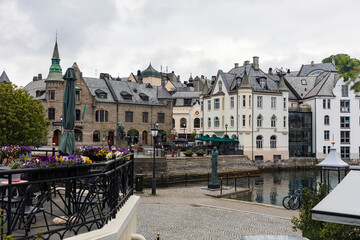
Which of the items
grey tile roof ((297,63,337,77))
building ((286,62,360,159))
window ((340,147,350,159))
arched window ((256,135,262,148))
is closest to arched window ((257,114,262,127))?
arched window ((256,135,262,148))

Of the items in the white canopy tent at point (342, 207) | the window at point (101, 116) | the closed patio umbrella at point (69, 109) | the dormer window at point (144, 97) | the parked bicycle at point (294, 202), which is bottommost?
the parked bicycle at point (294, 202)

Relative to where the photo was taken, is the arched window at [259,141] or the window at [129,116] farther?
the window at [129,116]

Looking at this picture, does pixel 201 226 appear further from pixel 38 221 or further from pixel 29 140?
pixel 29 140

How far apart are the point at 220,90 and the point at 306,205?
46174 mm

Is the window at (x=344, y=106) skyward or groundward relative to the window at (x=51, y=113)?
skyward

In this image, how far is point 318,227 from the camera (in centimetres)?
945

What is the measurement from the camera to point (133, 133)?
194 ft

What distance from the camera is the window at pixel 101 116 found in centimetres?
5609

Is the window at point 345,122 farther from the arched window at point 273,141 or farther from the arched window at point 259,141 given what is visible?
the arched window at point 259,141

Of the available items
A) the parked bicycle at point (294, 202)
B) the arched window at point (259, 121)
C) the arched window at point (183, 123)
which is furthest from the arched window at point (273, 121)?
the parked bicycle at point (294, 202)

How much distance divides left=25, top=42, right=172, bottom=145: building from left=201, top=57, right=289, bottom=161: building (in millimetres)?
11532

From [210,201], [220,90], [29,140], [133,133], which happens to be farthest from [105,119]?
[210,201]

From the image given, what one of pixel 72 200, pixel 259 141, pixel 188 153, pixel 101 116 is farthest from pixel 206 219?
pixel 101 116

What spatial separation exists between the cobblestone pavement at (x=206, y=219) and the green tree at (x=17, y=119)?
53.1 ft
